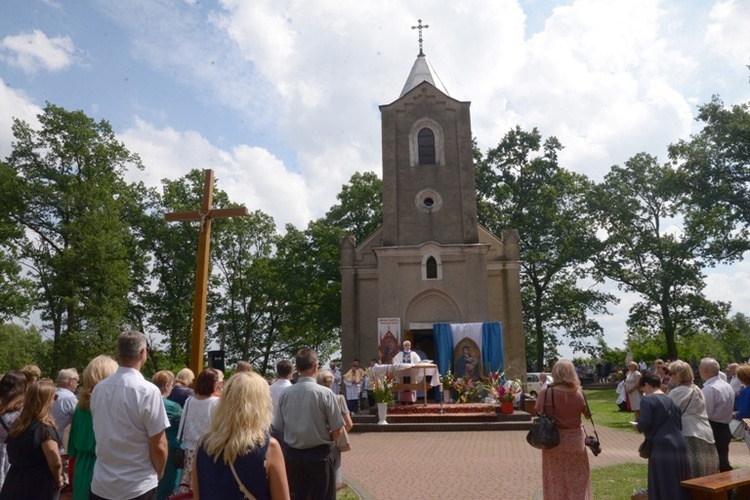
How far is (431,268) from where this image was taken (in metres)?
24.6

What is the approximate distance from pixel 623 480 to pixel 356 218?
29781 mm

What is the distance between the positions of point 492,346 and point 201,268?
14366mm

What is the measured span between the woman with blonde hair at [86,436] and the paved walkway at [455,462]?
4.19 m

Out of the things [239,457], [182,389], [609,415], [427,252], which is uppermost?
[427,252]

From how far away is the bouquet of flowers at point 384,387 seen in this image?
16.9 metres

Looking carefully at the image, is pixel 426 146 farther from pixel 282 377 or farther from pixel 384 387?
pixel 282 377

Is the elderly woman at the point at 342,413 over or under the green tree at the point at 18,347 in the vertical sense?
under

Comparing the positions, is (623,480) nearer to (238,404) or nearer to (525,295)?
(238,404)

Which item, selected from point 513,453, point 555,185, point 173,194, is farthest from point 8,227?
point 555,185

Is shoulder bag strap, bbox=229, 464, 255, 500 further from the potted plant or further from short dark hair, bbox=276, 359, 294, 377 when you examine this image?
the potted plant

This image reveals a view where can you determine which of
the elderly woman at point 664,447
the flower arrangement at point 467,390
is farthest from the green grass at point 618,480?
the flower arrangement at point 467,390

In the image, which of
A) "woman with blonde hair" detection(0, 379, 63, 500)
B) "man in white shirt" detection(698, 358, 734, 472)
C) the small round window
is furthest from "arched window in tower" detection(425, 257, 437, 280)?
"woman with blonde hair" detection(0, 379, 63, 500)

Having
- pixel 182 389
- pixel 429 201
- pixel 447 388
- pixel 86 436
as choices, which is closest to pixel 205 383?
pixel 86 436

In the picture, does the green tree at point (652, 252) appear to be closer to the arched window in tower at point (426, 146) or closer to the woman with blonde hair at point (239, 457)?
the arched window in tower at point (426, 146)
